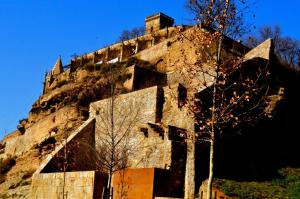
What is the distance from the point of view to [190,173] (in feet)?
63.0

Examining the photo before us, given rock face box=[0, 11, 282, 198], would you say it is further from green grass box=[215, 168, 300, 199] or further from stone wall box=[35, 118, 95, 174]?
green grass box=[215, 168, 300, 199]

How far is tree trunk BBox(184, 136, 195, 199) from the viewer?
1883cm

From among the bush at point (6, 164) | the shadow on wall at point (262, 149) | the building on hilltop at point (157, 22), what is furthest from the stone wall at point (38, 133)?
the building on hilltop at point (157, 22)

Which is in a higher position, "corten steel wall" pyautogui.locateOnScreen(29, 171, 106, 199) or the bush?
the bush

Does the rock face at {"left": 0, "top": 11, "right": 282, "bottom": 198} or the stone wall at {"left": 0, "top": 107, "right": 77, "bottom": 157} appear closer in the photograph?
the rock face at {"left": 0, "top": 11, "right": 282, "bottom": 198}

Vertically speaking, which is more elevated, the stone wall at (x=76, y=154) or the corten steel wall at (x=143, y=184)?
the stone wall at (x=76, y=154)

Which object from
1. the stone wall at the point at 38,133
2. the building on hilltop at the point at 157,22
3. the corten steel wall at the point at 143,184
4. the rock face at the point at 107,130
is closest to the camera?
the corten steel wall at the point at 143,184

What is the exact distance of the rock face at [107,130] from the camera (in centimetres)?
1984

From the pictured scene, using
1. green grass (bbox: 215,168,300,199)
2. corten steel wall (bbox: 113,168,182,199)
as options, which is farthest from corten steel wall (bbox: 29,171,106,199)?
green grass (bbox: 215,168,300,199)

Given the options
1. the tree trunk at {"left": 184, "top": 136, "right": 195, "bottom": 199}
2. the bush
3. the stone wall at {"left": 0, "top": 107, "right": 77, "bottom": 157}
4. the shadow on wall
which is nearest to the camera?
the tree trunk at {"left": 184, "top": 136, "right": 195, "bottom": 199}

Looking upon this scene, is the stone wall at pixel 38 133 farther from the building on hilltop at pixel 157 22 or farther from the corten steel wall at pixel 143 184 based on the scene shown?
the building on hilltop at pixel 157 22

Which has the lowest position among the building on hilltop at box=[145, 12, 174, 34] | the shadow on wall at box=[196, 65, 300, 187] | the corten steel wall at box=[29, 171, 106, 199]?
the corten steel wall at box=[29, 171, 106, 199]

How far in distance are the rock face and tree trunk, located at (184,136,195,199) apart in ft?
0.60

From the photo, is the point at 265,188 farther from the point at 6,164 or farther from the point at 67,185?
the point at 6,164
